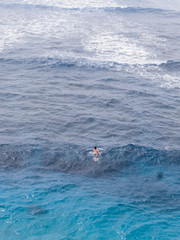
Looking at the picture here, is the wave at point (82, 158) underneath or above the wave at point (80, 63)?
underneath

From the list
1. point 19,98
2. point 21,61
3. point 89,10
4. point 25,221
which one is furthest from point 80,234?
point 89,10

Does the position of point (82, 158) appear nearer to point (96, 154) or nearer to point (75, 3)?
point (96, 154)

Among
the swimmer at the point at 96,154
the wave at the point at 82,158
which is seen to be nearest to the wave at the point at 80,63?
the wave at the point at 82,158

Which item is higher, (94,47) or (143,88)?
(94,47)

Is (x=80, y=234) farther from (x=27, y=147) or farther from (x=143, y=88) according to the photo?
(x=143, y=88)

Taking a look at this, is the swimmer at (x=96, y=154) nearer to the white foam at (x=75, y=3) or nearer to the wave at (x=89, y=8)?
the wave at (x=89, y=8)
